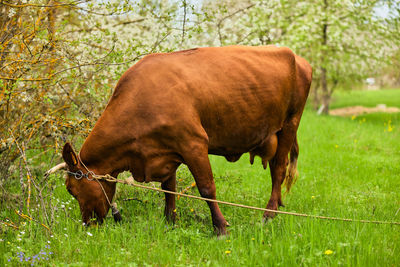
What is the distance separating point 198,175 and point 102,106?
2.69m

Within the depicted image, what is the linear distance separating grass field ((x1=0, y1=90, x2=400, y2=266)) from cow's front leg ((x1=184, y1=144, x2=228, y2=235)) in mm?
173

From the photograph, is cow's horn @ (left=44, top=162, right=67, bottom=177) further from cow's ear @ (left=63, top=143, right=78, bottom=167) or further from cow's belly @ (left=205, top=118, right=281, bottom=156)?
cow's belly @ (left=205, top=118, right=281, bottom=156)

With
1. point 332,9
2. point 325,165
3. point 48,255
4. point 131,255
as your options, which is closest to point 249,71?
point 131,255

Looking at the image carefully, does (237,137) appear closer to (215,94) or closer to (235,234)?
(215,94)

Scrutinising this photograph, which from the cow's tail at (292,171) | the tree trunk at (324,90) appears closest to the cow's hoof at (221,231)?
the cow's tail at (292,171)

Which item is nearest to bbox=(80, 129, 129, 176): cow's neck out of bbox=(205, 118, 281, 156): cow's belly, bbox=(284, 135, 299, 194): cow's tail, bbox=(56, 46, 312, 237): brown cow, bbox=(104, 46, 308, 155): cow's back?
bbox=(56, 46, 312, 237): brown cow

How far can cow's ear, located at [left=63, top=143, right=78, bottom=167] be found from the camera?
420 cm

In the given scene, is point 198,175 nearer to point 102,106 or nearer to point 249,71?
point 249,71

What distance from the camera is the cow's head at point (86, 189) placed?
437 cm

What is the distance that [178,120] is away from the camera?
4.25 metres

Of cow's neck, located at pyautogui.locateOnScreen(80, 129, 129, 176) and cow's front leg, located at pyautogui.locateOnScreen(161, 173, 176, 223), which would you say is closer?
cow's neck, located at pyautogui.locateOnScreen(80, 129, 129, 176)

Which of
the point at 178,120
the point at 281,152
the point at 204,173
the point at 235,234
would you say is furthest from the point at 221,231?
the point at 281,152

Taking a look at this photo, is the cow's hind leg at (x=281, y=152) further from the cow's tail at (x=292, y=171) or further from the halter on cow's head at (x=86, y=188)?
the halter on cow's head at (x=86, y=188)

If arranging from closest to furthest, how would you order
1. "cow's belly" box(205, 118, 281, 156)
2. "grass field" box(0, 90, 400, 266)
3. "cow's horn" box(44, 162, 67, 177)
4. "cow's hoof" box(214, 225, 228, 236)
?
1. "grass field" box(0, 90, 400, 266)
2. "cow's horn" box(44, 162, 67, 177)
3. "cow's hoof" box(214, 225, 228, 236)
4. "cow's belly" box(205, 118, 281, 156)
